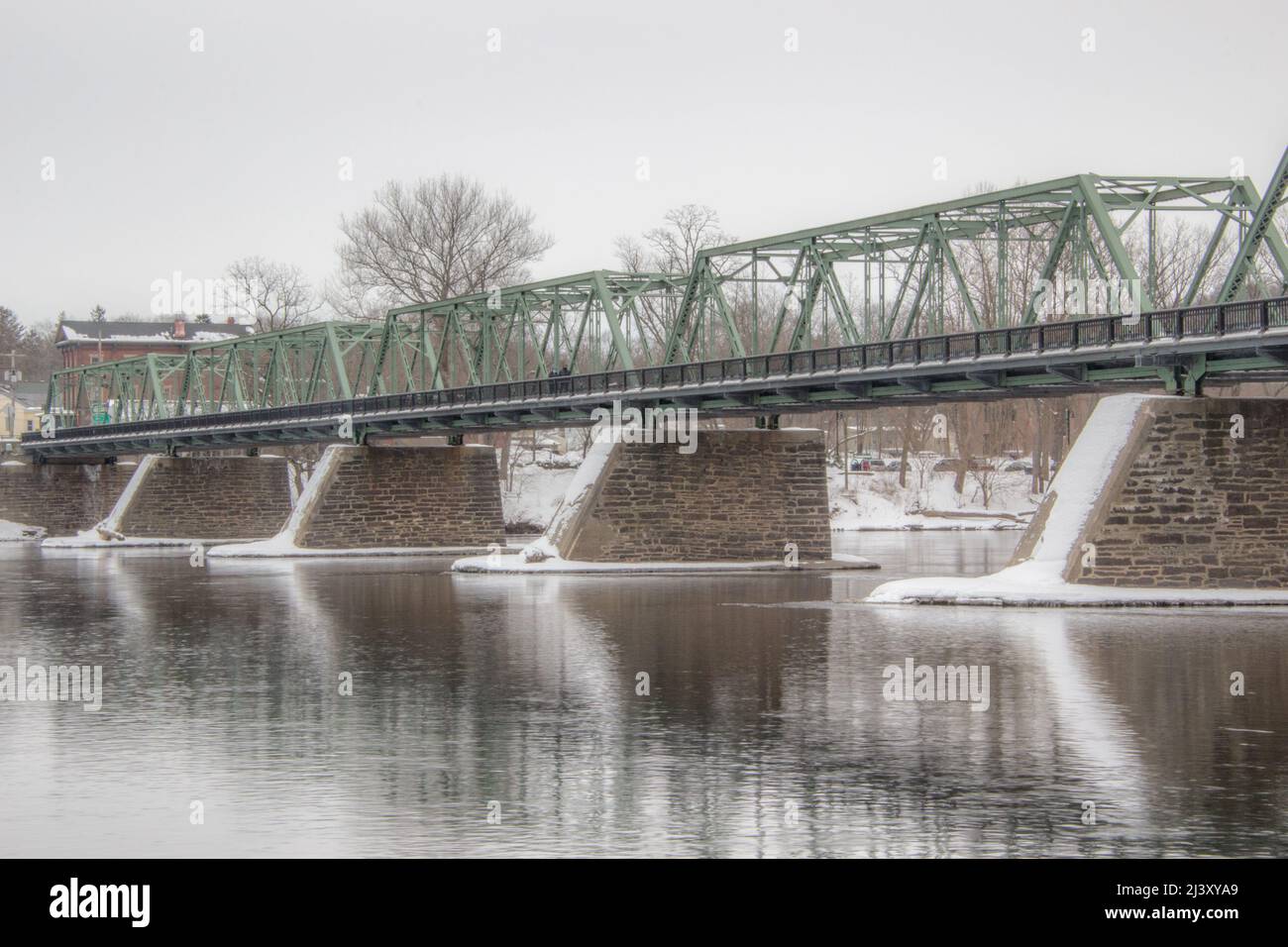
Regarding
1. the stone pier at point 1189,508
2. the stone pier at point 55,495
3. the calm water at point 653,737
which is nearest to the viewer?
the calm water at point 653,737

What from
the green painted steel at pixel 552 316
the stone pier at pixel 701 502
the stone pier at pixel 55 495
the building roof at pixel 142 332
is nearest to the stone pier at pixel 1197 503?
the stone pier at pixel 701 502

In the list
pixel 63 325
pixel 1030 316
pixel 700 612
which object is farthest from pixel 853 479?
pixel 63 325

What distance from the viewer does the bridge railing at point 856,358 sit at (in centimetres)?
3516

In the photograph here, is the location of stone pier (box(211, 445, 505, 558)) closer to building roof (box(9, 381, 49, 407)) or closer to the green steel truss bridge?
the green steel truss bridge

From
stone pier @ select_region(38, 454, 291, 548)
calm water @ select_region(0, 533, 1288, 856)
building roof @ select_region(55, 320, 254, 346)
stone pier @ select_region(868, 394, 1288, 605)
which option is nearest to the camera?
calm water @ select_region(0, 533, 1288, 856)

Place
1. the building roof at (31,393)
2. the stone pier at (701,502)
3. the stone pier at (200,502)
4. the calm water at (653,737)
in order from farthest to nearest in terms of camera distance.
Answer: the building roof at (31,393), the stone pier at (200,502), the stone pier at (701,502), the calm water at (653,737)

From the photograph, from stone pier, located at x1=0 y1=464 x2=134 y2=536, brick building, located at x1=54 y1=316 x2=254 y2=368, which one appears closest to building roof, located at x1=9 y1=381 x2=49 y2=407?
brick building, located at x1=54 y1=316 x2=254 y2=368

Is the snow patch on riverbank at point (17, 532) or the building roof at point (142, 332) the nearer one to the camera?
the snow patch on riverbank at point (17, 532)

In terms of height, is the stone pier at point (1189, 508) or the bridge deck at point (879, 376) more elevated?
the bridge deck at point (879, 376)

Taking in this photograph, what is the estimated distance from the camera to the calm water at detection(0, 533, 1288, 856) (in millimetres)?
14703

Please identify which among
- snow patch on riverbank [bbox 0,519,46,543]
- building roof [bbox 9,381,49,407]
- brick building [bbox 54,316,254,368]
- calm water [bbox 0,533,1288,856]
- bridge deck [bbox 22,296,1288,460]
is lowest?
calm water [bbox 0,533,1288,856]

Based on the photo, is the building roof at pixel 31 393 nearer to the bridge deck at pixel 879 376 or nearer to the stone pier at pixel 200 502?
the stone pier at pixel 200 502

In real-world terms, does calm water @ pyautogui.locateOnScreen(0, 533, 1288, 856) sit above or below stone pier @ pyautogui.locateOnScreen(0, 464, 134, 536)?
below

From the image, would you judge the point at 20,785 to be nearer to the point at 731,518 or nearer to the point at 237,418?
the point at 731,518
